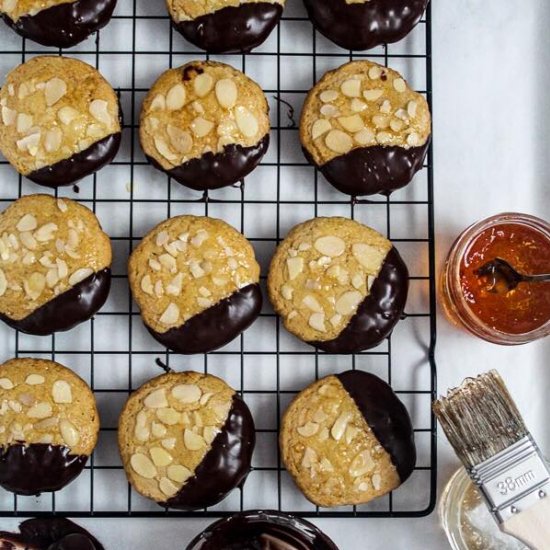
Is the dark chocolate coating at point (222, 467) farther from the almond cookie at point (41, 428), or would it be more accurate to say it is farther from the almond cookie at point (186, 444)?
the almond cookie at point (41, 428)

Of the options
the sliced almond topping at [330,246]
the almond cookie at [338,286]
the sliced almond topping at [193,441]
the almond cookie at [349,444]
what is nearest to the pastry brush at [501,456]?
the almond cookie at [349,444]

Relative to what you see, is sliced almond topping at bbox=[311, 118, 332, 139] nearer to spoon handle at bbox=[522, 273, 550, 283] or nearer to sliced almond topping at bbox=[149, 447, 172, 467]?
spoon handle at bbox=[522, 273, 550, 283]

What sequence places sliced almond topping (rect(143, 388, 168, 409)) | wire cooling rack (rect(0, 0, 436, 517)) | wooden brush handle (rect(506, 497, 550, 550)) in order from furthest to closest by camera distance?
wire cooling rack (rect(0, 0, 436, 517)) < sliced almond topping (rect(143, 388, 168, 409)) < wooden brush handle (rect(506, 497, 550, 550))

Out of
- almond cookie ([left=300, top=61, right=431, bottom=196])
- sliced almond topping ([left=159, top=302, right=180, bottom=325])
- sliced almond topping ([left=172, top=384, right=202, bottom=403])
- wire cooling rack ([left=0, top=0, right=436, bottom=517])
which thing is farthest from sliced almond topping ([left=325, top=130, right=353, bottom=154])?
sliced almond topping ([left=172, top=384, right=202, bottom=403])

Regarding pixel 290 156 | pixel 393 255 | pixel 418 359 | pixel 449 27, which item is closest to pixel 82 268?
pixel 290 156

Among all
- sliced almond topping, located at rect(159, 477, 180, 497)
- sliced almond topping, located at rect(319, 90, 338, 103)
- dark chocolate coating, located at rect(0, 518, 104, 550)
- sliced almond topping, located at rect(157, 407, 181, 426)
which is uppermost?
sliced almond topping, located at rect(319, 90, 338, 103)

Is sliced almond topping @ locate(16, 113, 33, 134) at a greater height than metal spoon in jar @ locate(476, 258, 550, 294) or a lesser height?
greater

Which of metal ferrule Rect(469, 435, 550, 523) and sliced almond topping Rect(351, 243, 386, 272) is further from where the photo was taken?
sliced almond topping Rect(351, 243, 386, 272)
